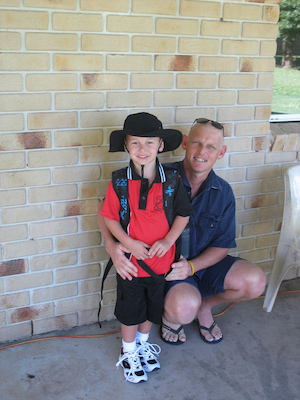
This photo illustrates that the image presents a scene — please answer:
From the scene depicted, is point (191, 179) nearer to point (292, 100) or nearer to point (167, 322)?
point (167, 322)

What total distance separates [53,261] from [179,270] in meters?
0.73

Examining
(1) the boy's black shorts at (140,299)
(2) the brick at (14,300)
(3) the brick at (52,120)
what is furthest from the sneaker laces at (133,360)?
(3) the brick at (52,120)

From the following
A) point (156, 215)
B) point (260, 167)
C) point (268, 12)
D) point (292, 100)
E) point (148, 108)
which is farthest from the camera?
point (292, 100)

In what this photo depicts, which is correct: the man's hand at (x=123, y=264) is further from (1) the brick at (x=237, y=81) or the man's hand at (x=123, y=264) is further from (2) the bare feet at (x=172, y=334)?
(1) the brick at (x=237, y=81)

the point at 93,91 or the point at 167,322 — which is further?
the point at 167,322

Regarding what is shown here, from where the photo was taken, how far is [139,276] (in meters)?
2.12

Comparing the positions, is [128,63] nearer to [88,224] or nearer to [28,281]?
[88,224]

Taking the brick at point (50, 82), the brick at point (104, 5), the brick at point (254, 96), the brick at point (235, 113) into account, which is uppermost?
the brick at point (104, 5)

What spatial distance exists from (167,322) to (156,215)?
76 centimetres

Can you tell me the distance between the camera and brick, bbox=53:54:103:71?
217cm

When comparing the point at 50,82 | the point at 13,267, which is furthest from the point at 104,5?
the point at 13,267

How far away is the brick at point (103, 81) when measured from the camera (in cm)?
226

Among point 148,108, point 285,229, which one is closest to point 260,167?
point 285,229

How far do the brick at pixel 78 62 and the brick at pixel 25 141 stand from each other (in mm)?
354
